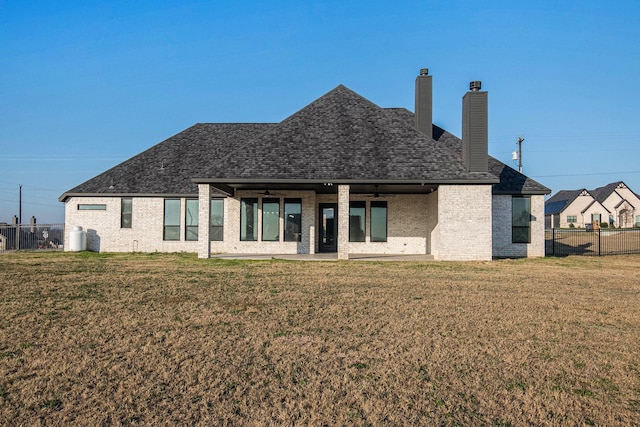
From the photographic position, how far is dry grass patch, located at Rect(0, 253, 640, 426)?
13.0ft

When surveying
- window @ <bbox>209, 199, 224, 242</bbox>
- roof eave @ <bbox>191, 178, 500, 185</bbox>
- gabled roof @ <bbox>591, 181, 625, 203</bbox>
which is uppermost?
gabled roof @ <bbox>591, 181, 625, 203</bbox>

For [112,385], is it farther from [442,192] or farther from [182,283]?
[442,192]

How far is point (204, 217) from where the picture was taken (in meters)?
18.0

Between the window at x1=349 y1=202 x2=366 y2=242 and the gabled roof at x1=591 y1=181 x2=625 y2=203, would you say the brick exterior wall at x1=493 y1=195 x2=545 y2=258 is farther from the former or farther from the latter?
the gabled roof at x1=591 y1=181 x2=625 y2=203

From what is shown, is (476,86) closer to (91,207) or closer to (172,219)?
(172,219)

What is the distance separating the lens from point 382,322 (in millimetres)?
7234

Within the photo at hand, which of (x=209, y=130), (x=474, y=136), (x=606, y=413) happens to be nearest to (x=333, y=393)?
A: (x=606, y=413)

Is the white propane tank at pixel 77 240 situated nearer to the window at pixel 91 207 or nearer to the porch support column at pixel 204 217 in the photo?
the window at pixel 91 207

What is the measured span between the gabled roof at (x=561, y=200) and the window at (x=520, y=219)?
52727mm

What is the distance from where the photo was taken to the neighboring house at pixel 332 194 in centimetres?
1792

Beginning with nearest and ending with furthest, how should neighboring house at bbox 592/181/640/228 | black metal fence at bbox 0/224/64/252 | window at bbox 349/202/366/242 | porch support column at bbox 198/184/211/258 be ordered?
porch support column at bbox 198/184/211/258 → window at bbox 349/202/366/242 → black metal fence at bbox 0/224/64/252 → neighboring house at bbox 592/181/640/228

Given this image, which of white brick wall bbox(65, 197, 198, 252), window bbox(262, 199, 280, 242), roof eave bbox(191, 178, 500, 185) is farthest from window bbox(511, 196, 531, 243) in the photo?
white brick wall bbox(65, 197, 198, 252)

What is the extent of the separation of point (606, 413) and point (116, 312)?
7182mm

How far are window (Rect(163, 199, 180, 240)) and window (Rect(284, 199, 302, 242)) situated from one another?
5356mm
